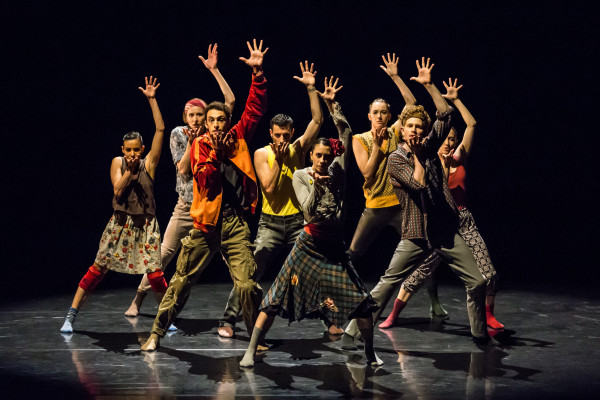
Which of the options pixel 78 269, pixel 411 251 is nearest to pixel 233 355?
pixel 411 251

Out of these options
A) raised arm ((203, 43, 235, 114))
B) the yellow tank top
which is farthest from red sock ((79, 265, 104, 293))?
raised arm ((203, 43, 235, 114))

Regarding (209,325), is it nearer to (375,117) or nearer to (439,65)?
(375,117)

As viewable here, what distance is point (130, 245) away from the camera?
18.2ft

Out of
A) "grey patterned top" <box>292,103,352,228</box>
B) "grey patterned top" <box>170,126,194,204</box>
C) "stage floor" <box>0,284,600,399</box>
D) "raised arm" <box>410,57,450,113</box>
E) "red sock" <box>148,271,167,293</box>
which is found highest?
"raised arm" <box>410,57,450,113</box>

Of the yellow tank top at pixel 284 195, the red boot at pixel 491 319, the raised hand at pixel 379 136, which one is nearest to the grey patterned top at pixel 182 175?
the yellow tank top at pixel 284 195

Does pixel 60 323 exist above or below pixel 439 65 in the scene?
below

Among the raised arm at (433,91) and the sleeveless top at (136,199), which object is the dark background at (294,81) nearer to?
the sleeveless top at (136,199)

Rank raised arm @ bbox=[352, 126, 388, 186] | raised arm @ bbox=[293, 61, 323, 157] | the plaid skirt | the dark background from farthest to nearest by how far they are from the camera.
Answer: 1. the dark background
2. raised arm @ bbox=[293, 61, 323, 157]
3. raised arm @ bbox=[352, 126, 388, 186]
4. the plaid skirt

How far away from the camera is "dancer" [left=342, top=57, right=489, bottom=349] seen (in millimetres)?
4781

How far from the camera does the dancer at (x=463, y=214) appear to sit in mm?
5414

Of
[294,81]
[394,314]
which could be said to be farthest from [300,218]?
[294,81]

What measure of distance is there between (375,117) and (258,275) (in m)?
1.20

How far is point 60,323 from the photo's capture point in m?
5.64

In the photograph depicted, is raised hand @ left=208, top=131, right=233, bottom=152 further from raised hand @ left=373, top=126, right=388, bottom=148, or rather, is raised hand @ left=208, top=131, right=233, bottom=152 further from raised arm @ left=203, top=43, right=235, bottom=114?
raised hand @ left=373, top=126, right=388, bottom=148
